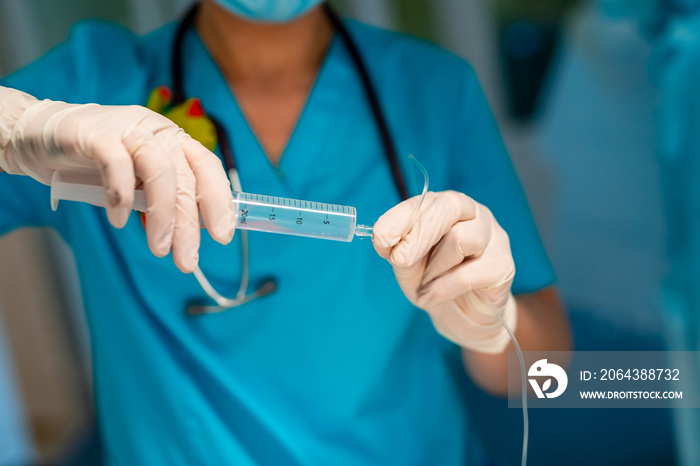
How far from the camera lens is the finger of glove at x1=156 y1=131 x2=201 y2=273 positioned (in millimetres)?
588

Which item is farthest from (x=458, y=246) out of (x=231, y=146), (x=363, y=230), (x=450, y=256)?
(x=231, y=146)

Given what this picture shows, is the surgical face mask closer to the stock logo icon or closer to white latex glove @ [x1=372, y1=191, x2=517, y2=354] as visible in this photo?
white latex glove @ [x1=372, y1=191, x2=517, y2=354]

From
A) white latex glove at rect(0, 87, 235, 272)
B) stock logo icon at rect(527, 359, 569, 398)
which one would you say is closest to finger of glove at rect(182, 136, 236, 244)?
white latex glove at rect(0, 87, 235, 272)

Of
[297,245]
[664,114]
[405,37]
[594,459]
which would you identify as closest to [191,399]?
[297,245]

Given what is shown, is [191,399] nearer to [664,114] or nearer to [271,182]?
[271,182]

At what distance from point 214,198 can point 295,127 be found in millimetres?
323

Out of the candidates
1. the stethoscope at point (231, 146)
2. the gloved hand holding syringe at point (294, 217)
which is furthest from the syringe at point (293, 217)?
the stethoscope at point (231, 146)

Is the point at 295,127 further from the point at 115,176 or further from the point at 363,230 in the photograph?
the point at 115,176

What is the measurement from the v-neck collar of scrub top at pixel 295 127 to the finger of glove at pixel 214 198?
0.70 ft

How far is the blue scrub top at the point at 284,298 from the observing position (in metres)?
0.80

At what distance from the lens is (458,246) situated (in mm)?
667

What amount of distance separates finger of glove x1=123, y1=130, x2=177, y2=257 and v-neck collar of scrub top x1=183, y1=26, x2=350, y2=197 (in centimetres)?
26

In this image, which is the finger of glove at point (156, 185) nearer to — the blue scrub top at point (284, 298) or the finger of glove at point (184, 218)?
the finger of glove at point (184, 218)

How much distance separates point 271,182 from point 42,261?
1.18 metres
